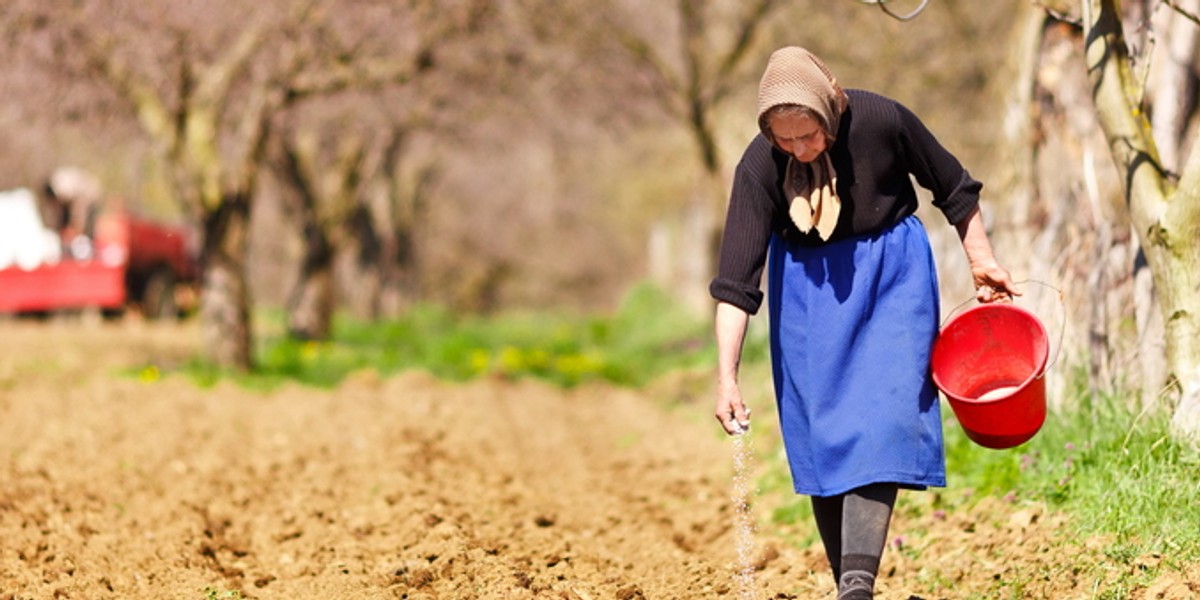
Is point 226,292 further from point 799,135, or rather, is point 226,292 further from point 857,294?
point 799,135

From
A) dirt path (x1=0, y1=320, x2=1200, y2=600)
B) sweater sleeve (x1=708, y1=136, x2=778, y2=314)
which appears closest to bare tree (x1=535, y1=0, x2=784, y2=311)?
dirt path (x1=0, y1=320, x2=1200, y2=600)

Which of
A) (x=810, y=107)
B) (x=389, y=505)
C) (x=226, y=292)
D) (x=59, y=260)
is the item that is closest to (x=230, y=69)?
(x=226, y=292)

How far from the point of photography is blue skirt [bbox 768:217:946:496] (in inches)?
155

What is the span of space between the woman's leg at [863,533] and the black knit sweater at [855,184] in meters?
0.62

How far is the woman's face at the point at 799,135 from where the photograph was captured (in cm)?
373

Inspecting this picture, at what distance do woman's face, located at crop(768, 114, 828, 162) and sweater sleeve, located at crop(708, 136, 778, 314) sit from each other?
0.52 feet

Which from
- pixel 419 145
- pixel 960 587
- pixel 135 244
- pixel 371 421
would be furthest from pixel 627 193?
pixel 960 587

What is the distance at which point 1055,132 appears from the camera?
8.74 metres

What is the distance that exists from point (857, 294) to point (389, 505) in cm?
304

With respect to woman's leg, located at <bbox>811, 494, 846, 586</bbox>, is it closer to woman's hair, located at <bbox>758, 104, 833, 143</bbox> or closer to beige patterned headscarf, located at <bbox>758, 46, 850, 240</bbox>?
beige patterned headscarf, located at <bbox>758, 46, 850, 240</bbox>

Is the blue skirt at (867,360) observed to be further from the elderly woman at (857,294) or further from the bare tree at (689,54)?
the bare tree at (689,54)

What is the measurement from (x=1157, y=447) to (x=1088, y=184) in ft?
7.46

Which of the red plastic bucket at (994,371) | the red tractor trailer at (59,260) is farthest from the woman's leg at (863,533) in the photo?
the red tractor trailer at (59,260)

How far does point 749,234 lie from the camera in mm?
3971
